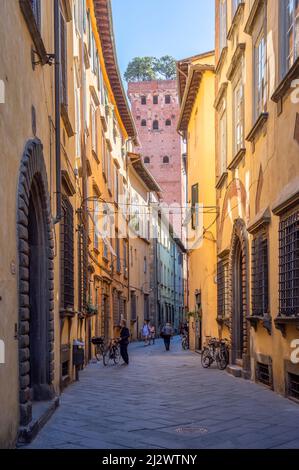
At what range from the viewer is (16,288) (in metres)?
7.24

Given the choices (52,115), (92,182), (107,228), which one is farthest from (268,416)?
(107,228)

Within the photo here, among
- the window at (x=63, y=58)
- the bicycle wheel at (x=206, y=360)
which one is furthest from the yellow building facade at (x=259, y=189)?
the window at (x=63, y=58)

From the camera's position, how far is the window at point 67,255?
12.7 metres

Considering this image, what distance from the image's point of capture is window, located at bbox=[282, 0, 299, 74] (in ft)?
34.9

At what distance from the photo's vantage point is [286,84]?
1062 centimetres

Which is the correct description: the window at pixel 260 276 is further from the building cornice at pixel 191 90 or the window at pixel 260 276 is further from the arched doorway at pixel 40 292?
the building cornice at pixel 191 90

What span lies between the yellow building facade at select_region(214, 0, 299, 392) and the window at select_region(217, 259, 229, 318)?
0.09ft

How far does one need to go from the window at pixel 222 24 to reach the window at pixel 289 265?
30.9 feet

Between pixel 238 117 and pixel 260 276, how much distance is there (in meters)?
4.78

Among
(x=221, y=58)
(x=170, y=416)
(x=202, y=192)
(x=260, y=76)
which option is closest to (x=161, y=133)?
(x=202, y=192)

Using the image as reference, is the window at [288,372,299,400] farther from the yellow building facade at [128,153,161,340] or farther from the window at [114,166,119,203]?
the yellow building facade at [128,153,161,340]

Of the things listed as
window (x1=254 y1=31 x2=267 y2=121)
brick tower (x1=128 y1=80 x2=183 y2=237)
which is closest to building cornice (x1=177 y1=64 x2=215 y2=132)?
window (x1=254 y1=31 x2=267 y2=121)

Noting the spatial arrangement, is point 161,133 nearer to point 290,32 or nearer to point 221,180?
point 221,180
